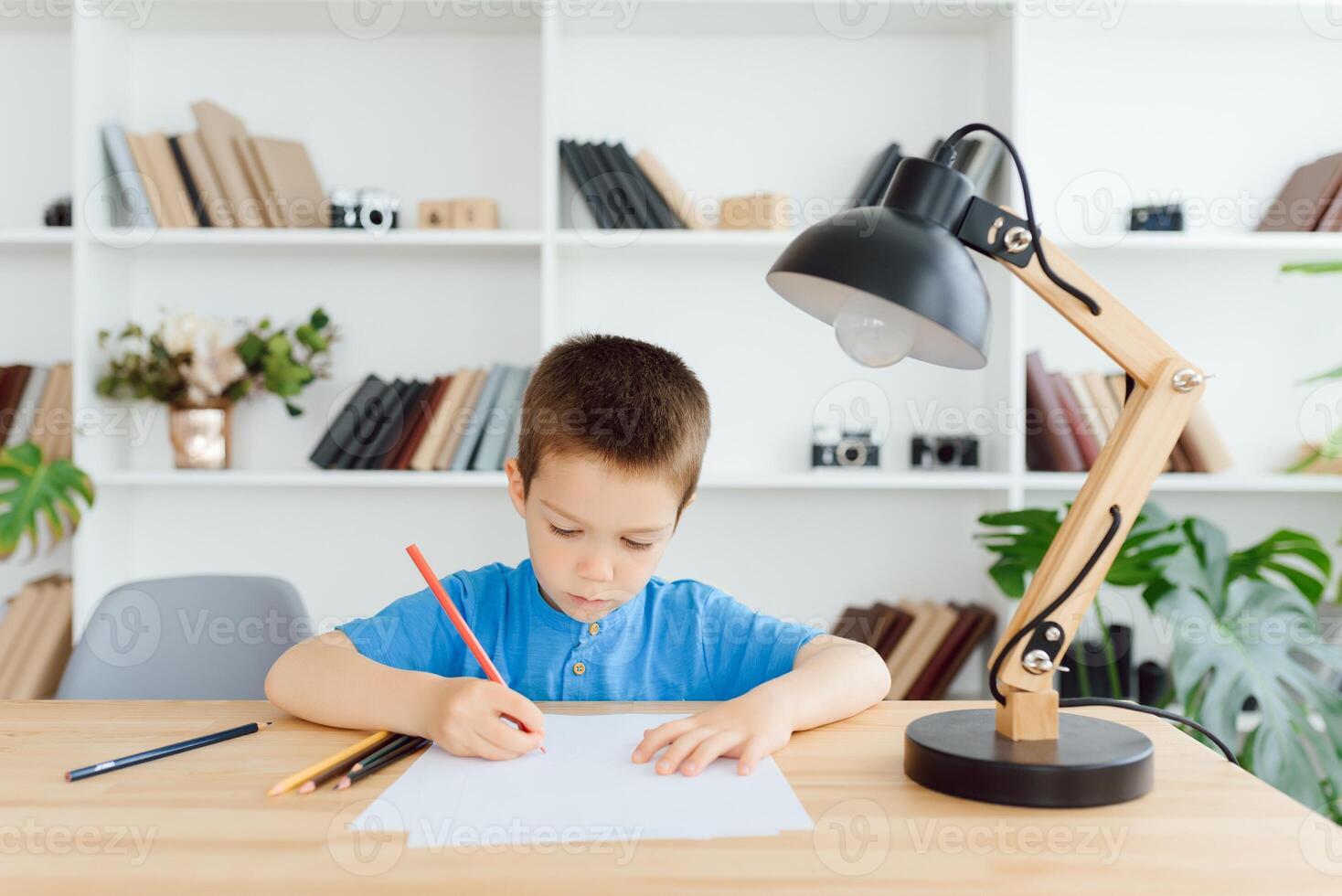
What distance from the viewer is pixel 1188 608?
174 cm

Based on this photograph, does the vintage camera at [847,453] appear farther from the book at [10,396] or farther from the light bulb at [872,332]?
the book at [10,396]

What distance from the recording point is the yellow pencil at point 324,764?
28.8 inches

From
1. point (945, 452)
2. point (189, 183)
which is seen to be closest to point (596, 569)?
point (945, 452)

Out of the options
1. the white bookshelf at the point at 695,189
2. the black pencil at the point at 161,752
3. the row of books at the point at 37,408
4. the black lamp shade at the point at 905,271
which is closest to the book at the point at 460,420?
the white bookshelf at the point at 695,189

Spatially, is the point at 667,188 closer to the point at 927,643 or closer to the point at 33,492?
the point at 927,643

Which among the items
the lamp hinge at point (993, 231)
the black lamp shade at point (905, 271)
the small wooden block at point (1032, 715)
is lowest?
the small wooden block at point (1032, 715)

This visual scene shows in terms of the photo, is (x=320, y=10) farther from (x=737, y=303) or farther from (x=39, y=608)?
(x=39, y=608)

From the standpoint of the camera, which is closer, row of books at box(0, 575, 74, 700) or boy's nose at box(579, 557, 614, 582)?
boy's nose at box(579, 557, 614, 582)

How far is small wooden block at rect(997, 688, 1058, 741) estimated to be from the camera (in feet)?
2.53

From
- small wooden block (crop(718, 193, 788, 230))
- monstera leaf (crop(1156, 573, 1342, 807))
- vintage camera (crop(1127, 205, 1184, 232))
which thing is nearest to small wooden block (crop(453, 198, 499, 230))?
small wooden block (crop(718, 193, 788, 230))

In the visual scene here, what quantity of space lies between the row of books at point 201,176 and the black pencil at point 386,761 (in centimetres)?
182

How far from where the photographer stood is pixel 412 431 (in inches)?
91.4

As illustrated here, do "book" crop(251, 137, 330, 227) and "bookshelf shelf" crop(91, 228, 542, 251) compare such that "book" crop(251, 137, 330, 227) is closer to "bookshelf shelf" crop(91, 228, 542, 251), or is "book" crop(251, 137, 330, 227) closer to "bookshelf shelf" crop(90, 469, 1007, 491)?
"bookshelf shelf" crop(91, 228, 542, 251)

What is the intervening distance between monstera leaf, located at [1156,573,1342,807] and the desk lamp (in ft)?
3.26
